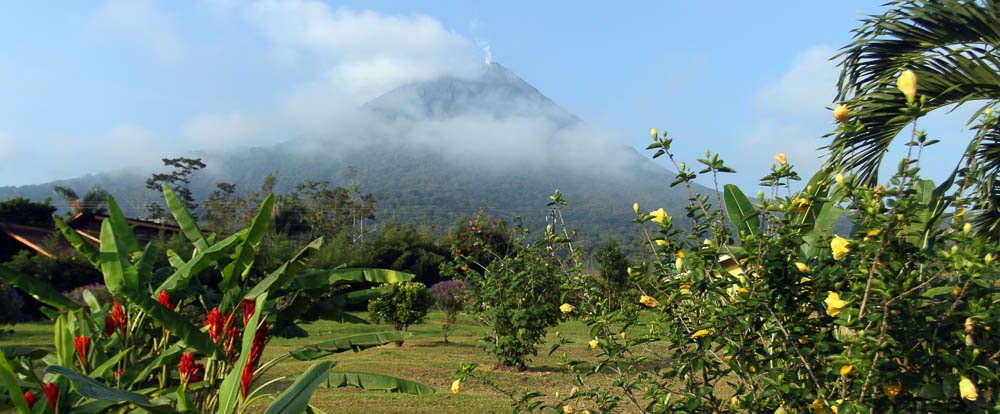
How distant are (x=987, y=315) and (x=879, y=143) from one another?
2.60 m

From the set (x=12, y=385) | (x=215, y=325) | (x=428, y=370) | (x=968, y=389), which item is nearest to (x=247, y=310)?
(x=215, y=325)

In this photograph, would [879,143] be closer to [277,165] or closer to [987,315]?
[987,315]

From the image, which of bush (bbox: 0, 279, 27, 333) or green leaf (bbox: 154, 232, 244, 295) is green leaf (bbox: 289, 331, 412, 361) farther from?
bush (bbox: 0, 279, 27, 333)

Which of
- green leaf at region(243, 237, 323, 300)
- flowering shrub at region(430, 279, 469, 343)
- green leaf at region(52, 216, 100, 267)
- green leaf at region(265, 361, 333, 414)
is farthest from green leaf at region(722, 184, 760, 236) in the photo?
flowering shrub at region(430, 279, 469, 343)

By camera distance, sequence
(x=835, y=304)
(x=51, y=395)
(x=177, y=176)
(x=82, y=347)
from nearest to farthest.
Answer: (x=835, y=304) < (x=51, y=395) < (x=82, y=347) < (x=177, y=176)

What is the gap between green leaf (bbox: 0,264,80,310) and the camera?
10.6 ft

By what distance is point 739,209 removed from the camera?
2867 mm

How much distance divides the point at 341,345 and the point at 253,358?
2.07 ft

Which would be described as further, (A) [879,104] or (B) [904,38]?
(B) [904,38]


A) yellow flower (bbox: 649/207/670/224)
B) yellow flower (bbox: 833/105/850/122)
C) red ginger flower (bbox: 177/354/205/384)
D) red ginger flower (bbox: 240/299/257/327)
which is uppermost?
yellow flower (bbox: 833/105/850/122)

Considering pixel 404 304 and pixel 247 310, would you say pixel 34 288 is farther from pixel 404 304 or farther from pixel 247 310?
pixel 404 304

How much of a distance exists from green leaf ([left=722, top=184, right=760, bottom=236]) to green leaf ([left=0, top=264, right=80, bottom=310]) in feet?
10.5

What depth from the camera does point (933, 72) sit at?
4.37 metres

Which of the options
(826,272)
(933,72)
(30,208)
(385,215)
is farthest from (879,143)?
(385,215)
